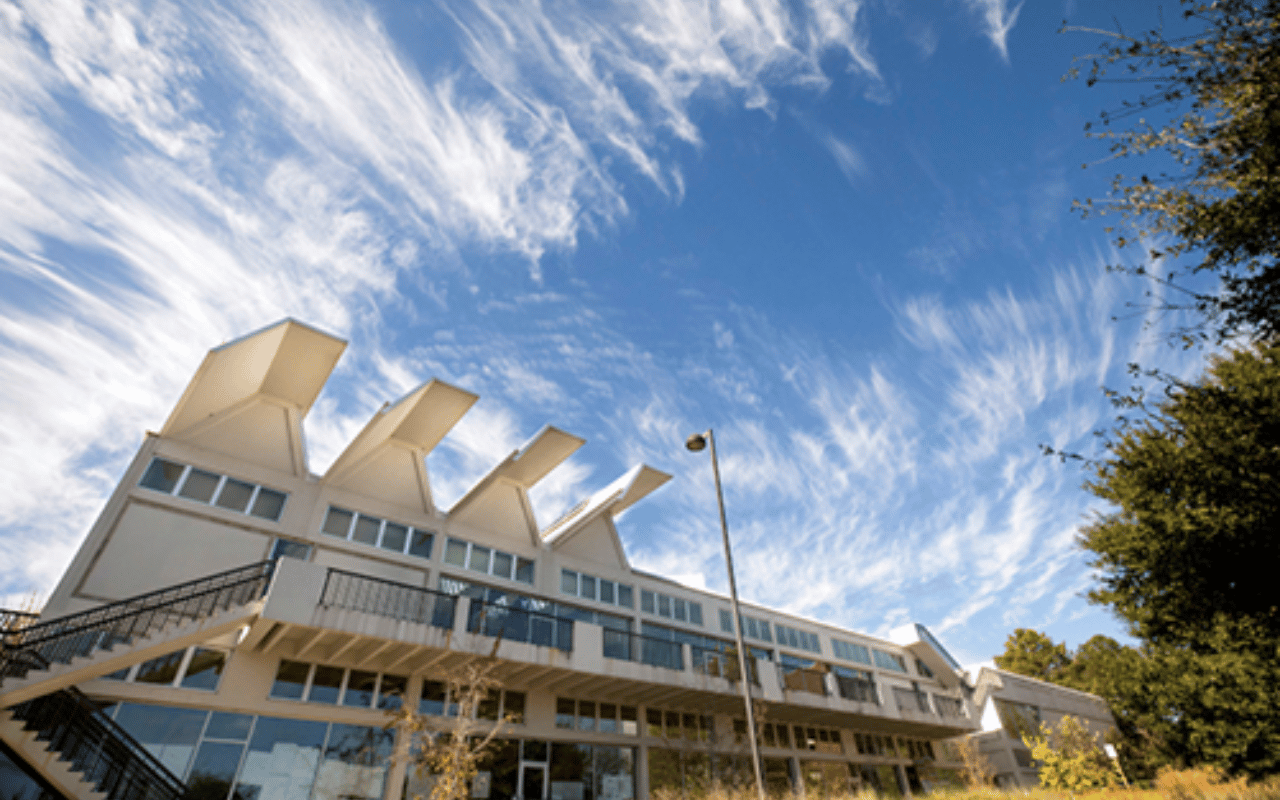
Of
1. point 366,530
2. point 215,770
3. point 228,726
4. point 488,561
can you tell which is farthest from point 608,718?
point 215,770

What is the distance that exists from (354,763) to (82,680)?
6.40 meters

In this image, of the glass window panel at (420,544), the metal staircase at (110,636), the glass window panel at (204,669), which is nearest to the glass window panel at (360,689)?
the glass window panel at (204,669)

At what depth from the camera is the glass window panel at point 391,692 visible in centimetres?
1642

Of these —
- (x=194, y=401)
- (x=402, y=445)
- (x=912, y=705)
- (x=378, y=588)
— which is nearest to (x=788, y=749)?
(x=912, y=705)

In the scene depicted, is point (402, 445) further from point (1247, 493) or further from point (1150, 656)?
point (1150, 656)

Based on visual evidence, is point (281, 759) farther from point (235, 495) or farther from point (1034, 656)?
point (1034, 656)

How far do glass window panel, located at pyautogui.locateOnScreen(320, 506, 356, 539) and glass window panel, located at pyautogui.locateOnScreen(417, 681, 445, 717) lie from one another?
5198 mm

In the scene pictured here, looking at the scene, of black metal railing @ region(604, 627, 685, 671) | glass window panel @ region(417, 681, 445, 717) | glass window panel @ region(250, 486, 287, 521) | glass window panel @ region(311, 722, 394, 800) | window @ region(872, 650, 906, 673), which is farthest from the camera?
window @ region(872, 650, 906, 673)

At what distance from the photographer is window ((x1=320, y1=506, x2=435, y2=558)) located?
18703mm

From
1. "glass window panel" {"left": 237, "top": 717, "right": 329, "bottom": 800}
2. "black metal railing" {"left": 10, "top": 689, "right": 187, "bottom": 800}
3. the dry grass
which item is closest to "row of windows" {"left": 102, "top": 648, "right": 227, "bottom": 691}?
"black metal railing" {"left": 10, "top": 689, "right": 187, "bottom": 800}

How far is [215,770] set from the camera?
44.5ft

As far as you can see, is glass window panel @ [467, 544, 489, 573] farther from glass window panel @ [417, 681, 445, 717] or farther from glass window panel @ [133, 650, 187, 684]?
glass window panel @ [133, 650, 187, 684]

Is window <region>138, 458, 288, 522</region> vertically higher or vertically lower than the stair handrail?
higher

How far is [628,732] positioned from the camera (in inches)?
815
